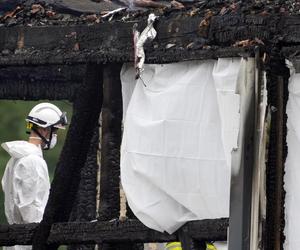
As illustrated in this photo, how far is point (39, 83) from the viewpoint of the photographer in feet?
34.2

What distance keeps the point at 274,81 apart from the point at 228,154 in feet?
1.82

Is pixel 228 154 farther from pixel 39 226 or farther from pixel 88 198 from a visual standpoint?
pixel 88 198

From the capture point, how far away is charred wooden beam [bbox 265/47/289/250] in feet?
25.2

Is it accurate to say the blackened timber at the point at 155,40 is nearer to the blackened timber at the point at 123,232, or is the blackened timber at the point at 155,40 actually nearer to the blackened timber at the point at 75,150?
the blackened timber at the point at 75,150

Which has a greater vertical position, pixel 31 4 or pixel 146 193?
pixel 31 4

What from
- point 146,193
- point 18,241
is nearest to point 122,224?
point 146,193

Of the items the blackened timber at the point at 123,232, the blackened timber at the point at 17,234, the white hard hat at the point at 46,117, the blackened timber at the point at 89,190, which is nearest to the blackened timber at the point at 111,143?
the blackened timber at the point at 123,232

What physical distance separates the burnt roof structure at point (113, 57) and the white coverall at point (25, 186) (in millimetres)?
1796

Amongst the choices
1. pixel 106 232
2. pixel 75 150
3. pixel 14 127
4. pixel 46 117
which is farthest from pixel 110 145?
pixel 14 127

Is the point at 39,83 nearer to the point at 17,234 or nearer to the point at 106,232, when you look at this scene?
the point at 17,234

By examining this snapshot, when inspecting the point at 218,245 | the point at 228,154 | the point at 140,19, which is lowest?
the point at 218,245

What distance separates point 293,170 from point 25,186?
13.6ft

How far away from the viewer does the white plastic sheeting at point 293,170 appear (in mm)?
7625

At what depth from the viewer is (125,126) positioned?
8586 mm
